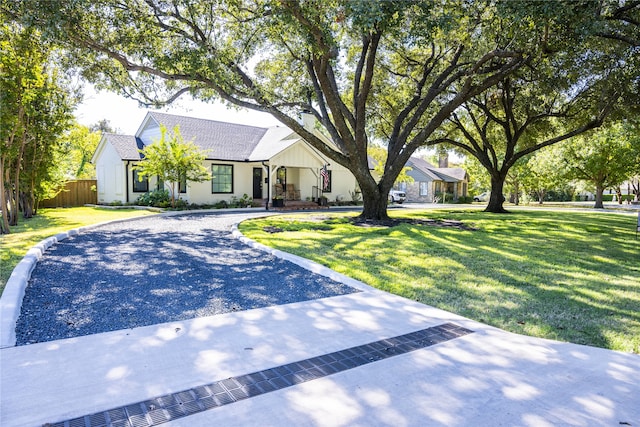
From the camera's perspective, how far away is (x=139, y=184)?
22.0 m

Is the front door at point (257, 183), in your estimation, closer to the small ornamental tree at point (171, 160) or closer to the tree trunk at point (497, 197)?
the small ornamental tree at point (171, 160)

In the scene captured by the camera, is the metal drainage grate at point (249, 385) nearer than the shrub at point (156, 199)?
Yes

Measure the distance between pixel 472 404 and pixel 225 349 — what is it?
79.0 inches

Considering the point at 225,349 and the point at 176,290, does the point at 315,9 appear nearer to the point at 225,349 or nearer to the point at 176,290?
the point at 176,290

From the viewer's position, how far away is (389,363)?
328 cm

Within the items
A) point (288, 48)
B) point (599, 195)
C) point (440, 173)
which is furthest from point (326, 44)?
point (440, 173)

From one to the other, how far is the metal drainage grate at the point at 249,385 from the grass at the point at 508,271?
1.19m

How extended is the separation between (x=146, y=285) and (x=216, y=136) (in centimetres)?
1951

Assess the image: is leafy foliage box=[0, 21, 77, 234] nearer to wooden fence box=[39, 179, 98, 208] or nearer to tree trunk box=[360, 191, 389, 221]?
wooden fence box=[39, 179, 98, 208]

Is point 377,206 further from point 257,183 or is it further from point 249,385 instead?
point 249,385

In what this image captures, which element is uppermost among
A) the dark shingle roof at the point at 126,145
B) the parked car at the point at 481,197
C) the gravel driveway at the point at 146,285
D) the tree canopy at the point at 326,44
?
the tree canopy at the point at 326,44

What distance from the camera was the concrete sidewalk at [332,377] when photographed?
2.53 meters

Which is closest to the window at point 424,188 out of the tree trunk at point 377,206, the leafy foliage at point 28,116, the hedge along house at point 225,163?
the hedge along house at point 225,163

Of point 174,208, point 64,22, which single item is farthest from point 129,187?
point 64,22
